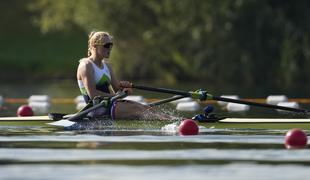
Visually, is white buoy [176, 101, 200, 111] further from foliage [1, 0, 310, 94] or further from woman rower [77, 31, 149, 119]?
foliage [1, 0, 310, 94]

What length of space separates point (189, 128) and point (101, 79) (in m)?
2.33

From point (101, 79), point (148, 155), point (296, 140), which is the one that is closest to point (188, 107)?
point (101, 79)

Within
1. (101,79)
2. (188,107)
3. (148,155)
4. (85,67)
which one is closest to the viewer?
(148,155)

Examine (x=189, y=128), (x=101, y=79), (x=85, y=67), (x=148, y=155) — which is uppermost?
(x=85, y=67)

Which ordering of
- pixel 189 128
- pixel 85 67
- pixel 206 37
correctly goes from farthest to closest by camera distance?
pixel 206 37 → pixel 85 67 → pixel 189 128

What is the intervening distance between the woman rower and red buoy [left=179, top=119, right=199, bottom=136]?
1.38 m

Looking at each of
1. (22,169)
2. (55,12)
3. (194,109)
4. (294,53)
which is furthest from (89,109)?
(55,12)

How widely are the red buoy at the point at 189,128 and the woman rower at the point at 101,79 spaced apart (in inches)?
54.2

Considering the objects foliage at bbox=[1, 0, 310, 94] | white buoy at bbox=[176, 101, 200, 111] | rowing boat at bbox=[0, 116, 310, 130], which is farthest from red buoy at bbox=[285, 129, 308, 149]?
foliage at bbox=[1, 0, 310, 94]

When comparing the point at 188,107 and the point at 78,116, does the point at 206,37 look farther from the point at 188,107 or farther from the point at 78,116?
the point at 78,116

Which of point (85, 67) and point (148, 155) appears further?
point (85, 67)

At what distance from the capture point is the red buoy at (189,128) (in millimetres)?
15906

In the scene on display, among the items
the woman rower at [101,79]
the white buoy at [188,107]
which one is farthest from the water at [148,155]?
the white buoy at [188,107]

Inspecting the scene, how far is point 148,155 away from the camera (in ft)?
42.9
